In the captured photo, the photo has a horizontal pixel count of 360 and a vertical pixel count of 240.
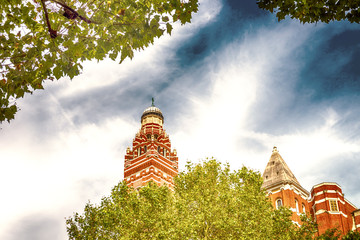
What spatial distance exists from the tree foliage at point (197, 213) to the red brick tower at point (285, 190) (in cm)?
1380

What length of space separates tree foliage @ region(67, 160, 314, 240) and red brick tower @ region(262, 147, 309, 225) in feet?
45.3

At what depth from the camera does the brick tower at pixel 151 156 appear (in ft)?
178

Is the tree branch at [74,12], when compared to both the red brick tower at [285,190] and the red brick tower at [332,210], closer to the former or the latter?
the red brick tower at [285,190]

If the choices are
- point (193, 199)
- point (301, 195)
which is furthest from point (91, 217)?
point (301, 195)

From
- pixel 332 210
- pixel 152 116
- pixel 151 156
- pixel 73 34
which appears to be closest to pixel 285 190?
pixel 332 210

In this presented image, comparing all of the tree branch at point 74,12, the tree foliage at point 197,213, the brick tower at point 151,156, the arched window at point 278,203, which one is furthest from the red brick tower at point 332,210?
the tree branch at point 74,12

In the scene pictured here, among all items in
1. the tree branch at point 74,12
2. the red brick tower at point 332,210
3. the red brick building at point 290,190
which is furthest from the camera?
the red brick building at point 290,190

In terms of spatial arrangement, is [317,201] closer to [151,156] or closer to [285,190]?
[285,190]

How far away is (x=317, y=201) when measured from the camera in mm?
37781

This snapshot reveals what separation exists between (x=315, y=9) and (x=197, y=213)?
52.7ft

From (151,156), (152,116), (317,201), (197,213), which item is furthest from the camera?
(152,116)

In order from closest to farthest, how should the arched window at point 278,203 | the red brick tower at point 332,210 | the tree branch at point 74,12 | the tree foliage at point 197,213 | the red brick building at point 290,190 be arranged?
the tree branch at point 74,12
the tree foliage at point 197,213
the red brick tower at point 332,210
the red brick building at point 290,190
the arched window at point 278,203

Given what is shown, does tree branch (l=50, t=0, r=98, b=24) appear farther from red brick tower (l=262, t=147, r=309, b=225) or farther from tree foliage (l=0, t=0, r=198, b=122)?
red brick tower (l=262, t=147, r=309, b=225)

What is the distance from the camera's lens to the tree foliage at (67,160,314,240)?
1964 centimetres
